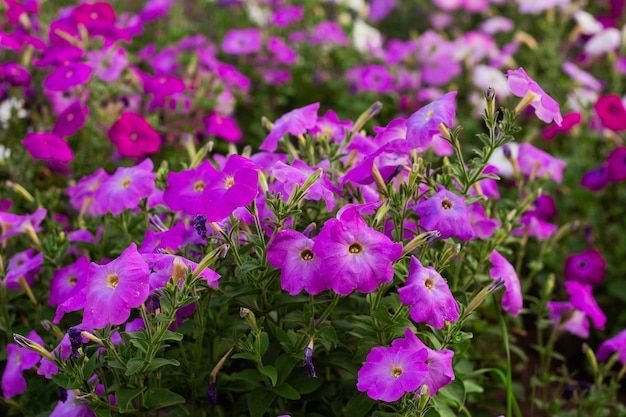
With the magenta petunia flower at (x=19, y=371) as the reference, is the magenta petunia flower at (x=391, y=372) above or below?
above

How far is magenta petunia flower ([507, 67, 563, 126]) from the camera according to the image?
1.88 meters

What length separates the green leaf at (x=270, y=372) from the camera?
5.99 ft

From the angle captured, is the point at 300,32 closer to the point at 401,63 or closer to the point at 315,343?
the point at 401,63

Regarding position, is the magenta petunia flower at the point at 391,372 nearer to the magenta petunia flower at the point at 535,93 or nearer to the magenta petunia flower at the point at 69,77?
the magenta petunia flower at the point at 535,93

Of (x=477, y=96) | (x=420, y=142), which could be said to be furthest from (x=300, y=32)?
(x=420, y=142)

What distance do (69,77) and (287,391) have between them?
166 cm

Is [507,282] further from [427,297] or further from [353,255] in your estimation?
[353,255]

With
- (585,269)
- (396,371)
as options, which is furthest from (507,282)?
(585,269)

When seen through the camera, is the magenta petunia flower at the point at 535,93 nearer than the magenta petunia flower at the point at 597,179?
Yes

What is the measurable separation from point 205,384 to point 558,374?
6.23ft

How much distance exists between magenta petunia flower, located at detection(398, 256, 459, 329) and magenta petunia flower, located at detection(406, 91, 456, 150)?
1.03 ft

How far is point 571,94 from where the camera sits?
14.8ft

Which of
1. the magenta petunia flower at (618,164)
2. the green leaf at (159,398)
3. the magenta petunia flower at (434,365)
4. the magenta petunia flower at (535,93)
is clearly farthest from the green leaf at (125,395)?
the magenta petunia flower at (618,164)

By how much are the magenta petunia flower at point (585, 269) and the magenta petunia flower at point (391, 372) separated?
1.58 m
